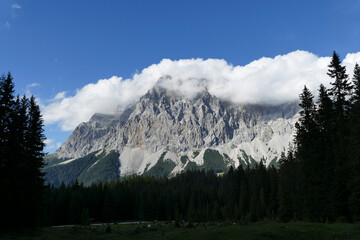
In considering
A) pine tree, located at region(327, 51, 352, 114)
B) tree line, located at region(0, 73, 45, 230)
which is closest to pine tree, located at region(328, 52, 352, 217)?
pine tree, located at region(327, 51, 352, 114)

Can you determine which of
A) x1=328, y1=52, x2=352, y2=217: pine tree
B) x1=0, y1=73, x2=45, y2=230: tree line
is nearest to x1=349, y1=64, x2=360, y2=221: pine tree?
x1=328, y1=52, x2=352, y2=217: pine tree

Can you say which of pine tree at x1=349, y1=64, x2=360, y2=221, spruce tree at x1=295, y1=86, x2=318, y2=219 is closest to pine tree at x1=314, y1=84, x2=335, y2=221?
spruce tree at x1=295, y1=86, x2=318, y2=219

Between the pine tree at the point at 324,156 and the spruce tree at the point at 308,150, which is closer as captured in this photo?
the pine tree at the point at 324,156

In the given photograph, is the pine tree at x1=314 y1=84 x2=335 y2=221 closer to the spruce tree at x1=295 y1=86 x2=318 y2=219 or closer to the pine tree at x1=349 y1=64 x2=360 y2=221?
the spruce tree at x1=295 y1=86 x2=318 y2=219

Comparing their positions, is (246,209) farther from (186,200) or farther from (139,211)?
(139,211)

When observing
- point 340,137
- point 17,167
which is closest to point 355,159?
point 340,137

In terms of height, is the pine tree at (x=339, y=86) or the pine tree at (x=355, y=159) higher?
the pine tree at (x=339, y=86)

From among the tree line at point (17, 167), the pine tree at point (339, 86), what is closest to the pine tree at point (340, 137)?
the pine tree at point (339, 86)

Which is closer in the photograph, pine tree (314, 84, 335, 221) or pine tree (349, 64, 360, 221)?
pine tree (349, 64, 360, 221)

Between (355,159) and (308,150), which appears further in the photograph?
(308,150)

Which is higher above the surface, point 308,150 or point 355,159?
point 308,150

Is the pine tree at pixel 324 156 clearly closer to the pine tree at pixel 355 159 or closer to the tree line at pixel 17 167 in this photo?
the pine tree at pixel 355 159

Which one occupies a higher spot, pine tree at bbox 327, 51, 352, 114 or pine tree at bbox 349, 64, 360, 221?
pine tree at bbox 327, 51, 352, 114

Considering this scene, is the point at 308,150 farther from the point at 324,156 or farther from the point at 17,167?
the point at 17,167
